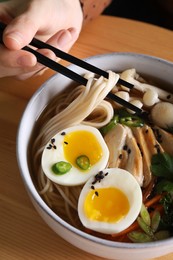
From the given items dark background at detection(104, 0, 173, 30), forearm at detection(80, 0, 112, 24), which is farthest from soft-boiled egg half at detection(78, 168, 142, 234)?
dark background at detection(104, 0, 173, 30)

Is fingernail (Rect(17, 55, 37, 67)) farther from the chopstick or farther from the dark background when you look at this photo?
the dark background

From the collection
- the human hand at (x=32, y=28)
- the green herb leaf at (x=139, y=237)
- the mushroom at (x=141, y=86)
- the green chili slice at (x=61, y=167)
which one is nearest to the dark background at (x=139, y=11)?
the human hand at (x=32, y=28)

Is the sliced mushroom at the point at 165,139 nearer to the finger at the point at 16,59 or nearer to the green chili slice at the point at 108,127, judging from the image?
the green chili slice at the point at 108,127

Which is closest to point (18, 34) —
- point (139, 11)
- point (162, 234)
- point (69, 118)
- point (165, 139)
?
point (69, 118)

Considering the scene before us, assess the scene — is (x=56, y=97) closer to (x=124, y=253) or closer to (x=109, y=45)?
(x=109, y=45)

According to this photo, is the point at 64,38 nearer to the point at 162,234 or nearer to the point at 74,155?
the point at 74,155

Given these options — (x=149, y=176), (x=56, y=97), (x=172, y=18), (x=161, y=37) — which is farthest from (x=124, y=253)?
(x=172, y=18)
